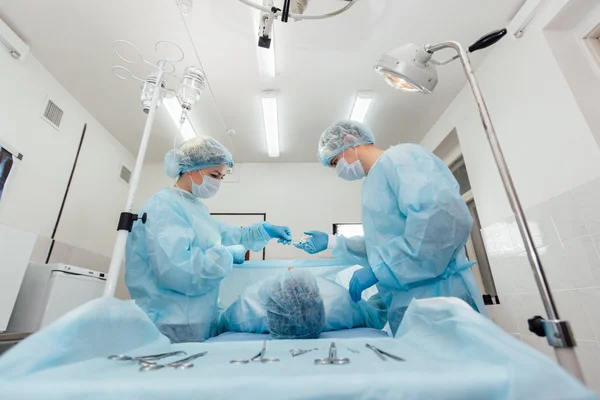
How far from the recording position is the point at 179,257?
1.07 m

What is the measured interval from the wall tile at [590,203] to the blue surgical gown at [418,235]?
0.79 meters

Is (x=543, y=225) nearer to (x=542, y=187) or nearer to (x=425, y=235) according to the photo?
(x=542, y=187)

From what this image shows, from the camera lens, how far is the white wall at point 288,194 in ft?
10.2

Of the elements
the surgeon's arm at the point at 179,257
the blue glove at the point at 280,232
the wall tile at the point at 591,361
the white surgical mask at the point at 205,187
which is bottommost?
the wall tile at the point at 591,361

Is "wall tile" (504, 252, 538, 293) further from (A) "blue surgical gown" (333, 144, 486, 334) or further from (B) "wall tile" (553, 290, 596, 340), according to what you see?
(A) "blue surgical gown" (333, 144, 486, 334)

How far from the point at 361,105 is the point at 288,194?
127cm

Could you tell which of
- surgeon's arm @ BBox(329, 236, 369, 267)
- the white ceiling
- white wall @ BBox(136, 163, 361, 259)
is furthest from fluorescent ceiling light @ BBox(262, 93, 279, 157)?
surgeon's arm @ BBox(329, 236, 369, 267)

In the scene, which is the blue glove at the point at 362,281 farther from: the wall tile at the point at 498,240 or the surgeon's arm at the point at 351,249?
the wall tile at the point at 498,240

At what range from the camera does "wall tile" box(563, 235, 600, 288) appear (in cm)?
129

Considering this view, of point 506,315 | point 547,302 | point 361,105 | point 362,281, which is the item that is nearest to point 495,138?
point 547,302

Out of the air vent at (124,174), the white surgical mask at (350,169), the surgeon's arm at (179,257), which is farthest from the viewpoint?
the air vent at (124,174)

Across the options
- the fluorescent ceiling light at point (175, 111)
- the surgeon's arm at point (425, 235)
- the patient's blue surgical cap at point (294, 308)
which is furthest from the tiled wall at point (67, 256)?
the surgeon's arm at point (425, 235)

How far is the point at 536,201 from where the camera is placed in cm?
163

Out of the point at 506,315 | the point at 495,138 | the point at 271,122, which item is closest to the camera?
the point at 495,138
